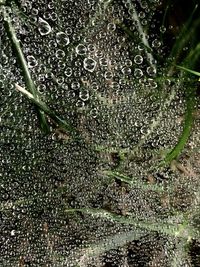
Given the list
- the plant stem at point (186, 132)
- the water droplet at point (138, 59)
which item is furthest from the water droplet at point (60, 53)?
the plant stem at point (186, 132)

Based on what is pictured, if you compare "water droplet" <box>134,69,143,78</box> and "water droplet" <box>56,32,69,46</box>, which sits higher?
"water droplet" <box>56,32,69,46</box>

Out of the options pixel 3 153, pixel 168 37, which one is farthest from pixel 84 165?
pixel 168 37

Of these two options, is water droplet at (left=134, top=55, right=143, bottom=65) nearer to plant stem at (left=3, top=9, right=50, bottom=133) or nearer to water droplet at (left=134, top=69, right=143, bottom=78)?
water droplet at (left=134, top=69, right=143, bottom=78)

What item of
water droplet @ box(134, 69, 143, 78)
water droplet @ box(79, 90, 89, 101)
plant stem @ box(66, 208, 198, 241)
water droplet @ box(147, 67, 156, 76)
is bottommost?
plant stem @ box(66, 208, 198, 241)

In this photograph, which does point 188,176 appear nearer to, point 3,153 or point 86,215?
point 86,215

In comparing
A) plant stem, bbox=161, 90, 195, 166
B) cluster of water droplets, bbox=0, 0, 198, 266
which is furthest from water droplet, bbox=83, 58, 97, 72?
plant stem, bbox=161, 90, 195, 166

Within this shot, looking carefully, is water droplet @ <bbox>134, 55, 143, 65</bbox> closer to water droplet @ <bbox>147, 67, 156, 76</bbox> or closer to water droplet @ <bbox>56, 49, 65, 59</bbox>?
water droplet @ <bbox>147, 67, 156, 76</bbox>

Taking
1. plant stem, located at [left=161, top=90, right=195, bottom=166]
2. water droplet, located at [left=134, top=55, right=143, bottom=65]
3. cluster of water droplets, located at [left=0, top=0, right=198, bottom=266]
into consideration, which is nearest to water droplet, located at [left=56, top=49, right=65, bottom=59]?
cluster of water droplets, located at [left=0, top=0, right=198, bottom=266]

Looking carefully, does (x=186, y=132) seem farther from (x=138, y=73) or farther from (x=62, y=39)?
(x=62, y=39)

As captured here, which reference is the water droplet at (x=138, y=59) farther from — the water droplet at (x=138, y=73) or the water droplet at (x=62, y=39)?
the water droplet at (x=62, y=39)
